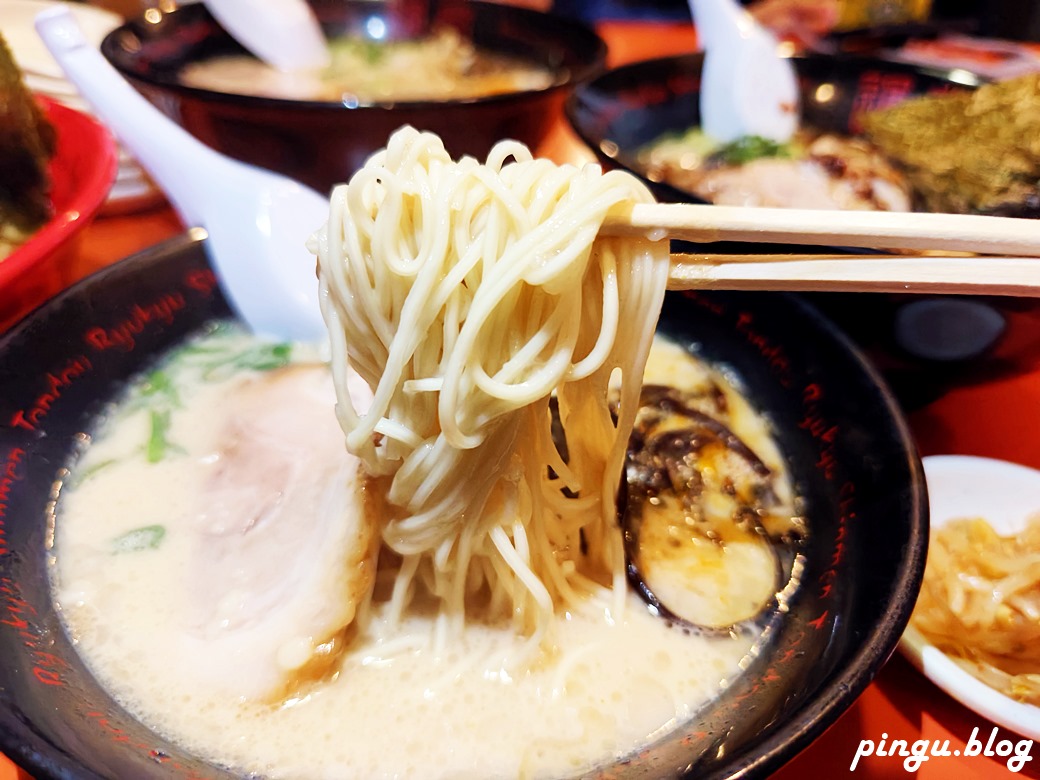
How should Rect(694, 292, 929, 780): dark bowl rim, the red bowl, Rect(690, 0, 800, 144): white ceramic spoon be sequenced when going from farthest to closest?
Rect(690, 0, 800, 144): white ceramic spoon, the red bowl, Rect(694, 292, 929, 780): dark bowl rim

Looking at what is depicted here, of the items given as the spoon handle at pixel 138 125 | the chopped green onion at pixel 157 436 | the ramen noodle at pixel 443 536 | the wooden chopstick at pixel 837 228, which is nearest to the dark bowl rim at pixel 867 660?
the ramen noodle at pixel 443 536

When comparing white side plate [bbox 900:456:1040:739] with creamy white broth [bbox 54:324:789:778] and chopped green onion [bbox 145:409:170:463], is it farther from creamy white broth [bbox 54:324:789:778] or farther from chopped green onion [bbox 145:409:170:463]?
chopped green onion [bbox 145:409:170:463]

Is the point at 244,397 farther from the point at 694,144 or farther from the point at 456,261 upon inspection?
the point at 694,144

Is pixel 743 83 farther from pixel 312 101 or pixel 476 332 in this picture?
pixel 476 332

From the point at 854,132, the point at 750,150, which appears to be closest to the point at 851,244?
the point at 750,150

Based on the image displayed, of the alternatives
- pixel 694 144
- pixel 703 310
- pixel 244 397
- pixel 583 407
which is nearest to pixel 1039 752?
pixel 583 407

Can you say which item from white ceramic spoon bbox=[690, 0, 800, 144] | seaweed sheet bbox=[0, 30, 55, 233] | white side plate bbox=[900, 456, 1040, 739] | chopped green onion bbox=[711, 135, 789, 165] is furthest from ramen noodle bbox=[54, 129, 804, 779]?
white ceramic spoon bbox=[690, 0, 800, 144]
